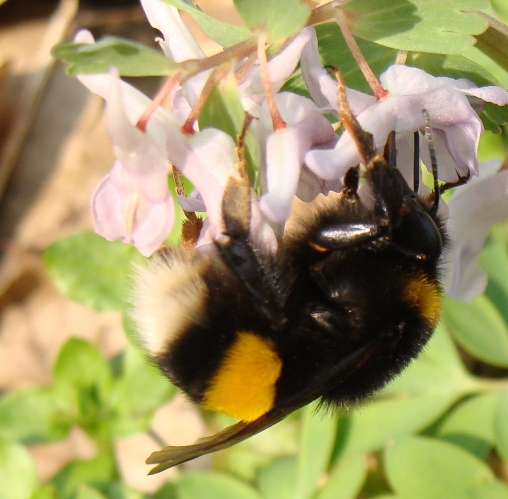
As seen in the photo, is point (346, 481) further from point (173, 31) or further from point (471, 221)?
point (173, 31)

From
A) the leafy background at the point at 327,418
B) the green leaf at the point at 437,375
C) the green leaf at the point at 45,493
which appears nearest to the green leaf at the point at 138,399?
the leafy background at the point at 327,418

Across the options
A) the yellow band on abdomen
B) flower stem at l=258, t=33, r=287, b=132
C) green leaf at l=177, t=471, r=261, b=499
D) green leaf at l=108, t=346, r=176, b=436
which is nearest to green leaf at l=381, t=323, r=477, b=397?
green leaf at l=177, t=471, r=261, b=499

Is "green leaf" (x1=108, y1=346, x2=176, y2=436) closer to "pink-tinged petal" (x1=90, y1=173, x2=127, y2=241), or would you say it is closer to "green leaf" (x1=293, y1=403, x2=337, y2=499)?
"green leaf" (x1=293, y1=403, x2=337, y2=499)

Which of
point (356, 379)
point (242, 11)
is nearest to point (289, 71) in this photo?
point (242, 11)

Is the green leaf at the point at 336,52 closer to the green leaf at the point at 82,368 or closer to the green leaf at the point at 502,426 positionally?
the green leaf at the point at 502,426

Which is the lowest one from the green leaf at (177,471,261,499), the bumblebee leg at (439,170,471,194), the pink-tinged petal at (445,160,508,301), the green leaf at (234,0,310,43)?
the green leaf at (177,471,261,499)

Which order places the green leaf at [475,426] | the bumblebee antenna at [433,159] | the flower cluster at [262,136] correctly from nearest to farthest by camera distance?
the flower cluster at [262,136] → the bumblebee antenna at [433,159] → the green leaf at [475,426]

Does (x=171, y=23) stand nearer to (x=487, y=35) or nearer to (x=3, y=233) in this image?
(x=487, y=35)
